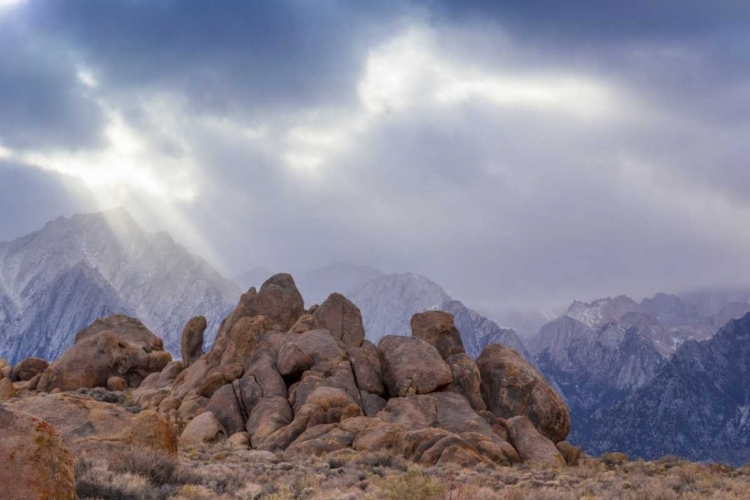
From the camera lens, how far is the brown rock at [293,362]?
5022cm

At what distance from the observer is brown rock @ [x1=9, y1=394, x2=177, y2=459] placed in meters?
21.7

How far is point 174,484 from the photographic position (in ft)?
61.4

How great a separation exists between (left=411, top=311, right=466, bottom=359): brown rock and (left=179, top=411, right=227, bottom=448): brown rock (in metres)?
22.2

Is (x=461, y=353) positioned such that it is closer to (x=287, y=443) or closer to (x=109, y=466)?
(x=287, y=443)

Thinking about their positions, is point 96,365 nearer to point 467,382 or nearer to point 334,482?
point 467,382

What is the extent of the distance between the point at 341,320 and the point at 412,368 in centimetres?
1780

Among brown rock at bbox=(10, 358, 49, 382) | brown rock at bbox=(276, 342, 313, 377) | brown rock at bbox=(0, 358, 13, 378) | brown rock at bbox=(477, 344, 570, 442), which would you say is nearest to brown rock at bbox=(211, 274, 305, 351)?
brown rock at bbox=(276, 342, 313, 377)

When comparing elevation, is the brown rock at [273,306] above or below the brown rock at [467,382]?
above

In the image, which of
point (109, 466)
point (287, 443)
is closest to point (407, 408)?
point (287, 443)

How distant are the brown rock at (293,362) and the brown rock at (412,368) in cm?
695

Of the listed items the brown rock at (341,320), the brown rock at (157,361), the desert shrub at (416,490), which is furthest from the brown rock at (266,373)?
the desert shrub at (416,490)

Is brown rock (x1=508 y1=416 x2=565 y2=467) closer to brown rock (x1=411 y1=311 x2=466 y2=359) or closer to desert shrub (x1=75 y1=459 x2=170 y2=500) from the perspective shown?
brown rock (x1=411 y1=311 x2=466 y2=359)

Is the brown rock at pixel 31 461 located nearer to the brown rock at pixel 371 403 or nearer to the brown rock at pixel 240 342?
the brown rock at pixel 371 403

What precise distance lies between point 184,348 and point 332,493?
58.8 m
